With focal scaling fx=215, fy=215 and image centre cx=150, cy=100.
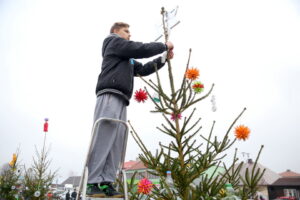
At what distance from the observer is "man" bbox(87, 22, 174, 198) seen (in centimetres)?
188

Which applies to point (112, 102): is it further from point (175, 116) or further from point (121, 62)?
point (175, 116)

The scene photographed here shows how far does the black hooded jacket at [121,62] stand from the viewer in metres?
2.26

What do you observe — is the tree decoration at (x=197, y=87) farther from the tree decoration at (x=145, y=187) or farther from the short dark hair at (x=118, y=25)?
the short dark hair at (x=118, y=25)

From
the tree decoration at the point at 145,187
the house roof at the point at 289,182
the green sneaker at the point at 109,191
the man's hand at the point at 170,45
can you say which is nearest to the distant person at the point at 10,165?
the tree decoration at the point at 145,187

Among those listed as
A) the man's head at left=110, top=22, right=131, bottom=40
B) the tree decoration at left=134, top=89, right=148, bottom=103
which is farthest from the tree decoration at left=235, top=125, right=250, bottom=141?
the man's head at left=110, top=22, right=131, bottom=40

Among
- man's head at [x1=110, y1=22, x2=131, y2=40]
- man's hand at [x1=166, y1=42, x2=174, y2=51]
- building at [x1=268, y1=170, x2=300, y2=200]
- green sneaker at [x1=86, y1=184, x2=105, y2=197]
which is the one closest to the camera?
green sneaker at [x1=86, y1=184, x2=105, y2=197]

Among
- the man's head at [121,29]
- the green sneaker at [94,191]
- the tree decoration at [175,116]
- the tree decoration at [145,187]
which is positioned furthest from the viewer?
the man's head at [121,29]

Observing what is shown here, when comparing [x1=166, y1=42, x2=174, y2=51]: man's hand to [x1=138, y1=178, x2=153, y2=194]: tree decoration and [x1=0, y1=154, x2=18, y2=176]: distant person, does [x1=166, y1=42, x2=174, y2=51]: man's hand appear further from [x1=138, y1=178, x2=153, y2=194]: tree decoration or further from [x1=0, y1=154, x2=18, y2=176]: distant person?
[x1=0, y1=154, x2=18, y2=176]: distant person

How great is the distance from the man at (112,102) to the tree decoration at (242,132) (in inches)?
37.2

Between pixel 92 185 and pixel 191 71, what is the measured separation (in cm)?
139

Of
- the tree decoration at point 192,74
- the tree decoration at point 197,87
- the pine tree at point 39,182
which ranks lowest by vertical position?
the pine tree at point 39,182

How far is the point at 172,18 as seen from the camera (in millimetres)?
2479

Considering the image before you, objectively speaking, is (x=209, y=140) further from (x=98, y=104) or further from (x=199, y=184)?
(x=98, y=104)

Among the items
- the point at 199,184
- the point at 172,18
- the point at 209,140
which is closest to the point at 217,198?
the point at 199,184
